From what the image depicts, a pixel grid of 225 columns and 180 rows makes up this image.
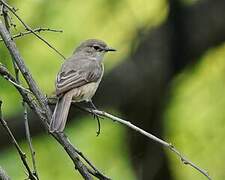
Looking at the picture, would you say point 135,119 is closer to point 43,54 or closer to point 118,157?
point 118,157

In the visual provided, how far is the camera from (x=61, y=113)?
477cm

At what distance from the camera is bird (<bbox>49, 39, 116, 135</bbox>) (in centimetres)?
518

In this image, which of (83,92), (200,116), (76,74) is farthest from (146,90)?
(83,92)

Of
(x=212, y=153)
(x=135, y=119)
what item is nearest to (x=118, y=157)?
(x=135, y=119)

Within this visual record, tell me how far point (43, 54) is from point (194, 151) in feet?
7.20

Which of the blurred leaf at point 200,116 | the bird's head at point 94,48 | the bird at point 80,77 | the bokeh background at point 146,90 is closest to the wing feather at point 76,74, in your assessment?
the bird at point 80,77

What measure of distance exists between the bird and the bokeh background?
5.53 ft

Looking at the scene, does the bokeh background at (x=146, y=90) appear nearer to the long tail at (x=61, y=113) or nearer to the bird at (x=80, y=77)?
the bird at (x=80, y=77)

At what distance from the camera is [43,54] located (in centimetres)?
916

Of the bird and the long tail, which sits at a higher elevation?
the long tail

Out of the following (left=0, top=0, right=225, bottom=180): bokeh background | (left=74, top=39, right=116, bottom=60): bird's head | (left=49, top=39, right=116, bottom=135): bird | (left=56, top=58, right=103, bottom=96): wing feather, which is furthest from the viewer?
(left=0, top=0, right=225, bottom=180): bokeh background

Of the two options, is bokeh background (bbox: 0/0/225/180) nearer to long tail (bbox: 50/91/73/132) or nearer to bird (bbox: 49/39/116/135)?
bird (bbox: 49/39/116/135)

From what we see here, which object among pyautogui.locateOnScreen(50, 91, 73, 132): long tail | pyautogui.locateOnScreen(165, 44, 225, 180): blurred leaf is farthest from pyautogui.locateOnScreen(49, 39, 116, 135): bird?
pyautogui.locateOnScreen(165, 44, 225, 180): blurred leaf

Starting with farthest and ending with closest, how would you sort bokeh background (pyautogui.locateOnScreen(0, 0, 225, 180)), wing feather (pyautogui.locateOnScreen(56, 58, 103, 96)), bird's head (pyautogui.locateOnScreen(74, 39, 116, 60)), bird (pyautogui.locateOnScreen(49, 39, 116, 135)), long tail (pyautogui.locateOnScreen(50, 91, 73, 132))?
bokeh background (pyautogui.locateOnScreen(0, 0, 225, 180)), bird's head (pyautogui.locateOnScreen(74, 39, 116, 60)), wing feather (pyautogui.locateOnScreen(56, 58, 103, 96)), bird (pyautogui.locateOnScreen(49, 39, 116, 135)), long tail (pyautogui.locateOnScreen(50, 91, 73, 132))
